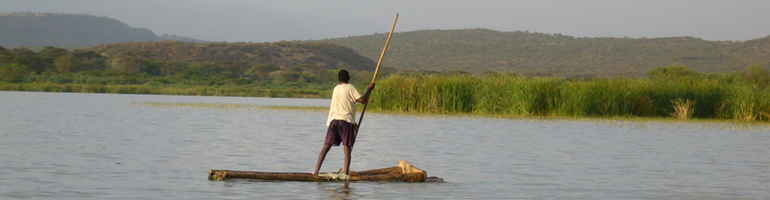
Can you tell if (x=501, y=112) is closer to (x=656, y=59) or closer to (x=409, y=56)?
(x=656, y=59)

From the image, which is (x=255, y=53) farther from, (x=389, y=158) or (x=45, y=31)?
(x=389, y=158)

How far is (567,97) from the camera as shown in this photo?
102 ft

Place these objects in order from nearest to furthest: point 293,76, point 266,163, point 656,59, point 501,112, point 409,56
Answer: point 266,163 < point 501,112 < point 293,76 < point 656,59 < point 409,56

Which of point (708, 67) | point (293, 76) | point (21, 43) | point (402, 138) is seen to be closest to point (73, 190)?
point (402, 138)

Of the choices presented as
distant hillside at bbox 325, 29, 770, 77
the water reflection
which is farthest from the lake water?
distant hillside at bbox 325, 29, 770, 77

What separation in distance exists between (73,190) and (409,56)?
119 meters

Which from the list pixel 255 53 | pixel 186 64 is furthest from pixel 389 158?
pixel 255 53

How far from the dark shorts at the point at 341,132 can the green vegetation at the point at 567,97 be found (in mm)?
20602

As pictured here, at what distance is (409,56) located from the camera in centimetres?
12862

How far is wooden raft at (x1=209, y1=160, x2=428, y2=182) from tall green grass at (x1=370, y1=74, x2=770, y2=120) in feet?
66.3

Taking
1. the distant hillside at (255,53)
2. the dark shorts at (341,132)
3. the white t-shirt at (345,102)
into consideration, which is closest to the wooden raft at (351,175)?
the dark shorts at (341,132)

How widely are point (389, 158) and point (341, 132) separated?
4124 millimetres

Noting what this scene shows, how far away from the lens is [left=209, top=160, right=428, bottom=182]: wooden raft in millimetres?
10215

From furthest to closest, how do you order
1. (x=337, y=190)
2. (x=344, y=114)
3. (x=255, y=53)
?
(x=255, y=53), (x=344, y=114), (x=337, y=190)
